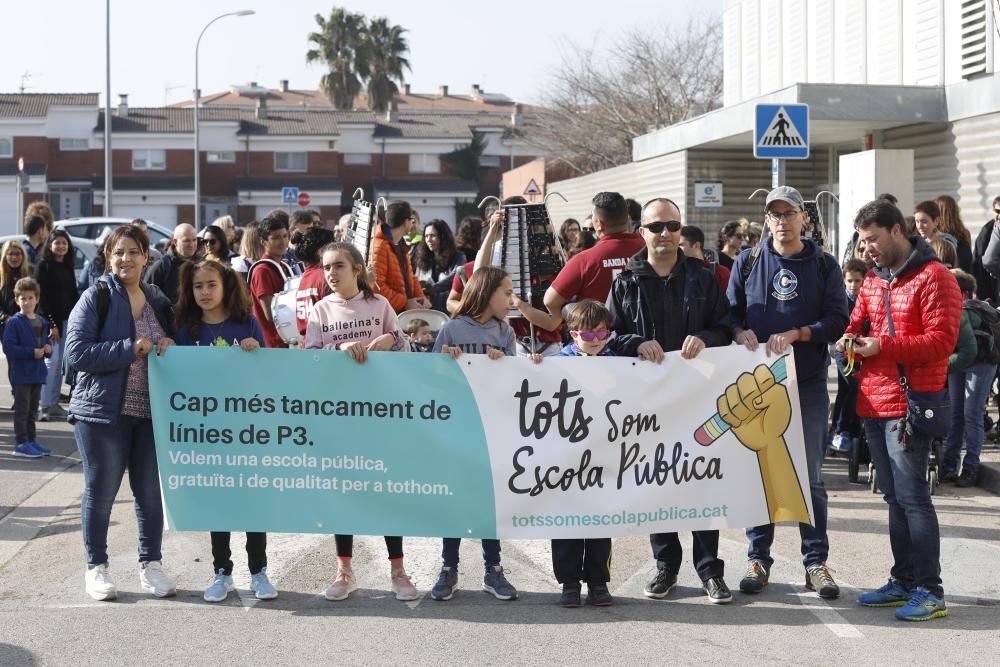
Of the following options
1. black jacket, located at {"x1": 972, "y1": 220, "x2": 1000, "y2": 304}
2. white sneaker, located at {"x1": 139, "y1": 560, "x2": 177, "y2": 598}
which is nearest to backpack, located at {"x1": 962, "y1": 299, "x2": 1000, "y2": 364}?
black jacket, located at {"x1": 972, "y1": 220, "x2": 1000, "y2": 304}

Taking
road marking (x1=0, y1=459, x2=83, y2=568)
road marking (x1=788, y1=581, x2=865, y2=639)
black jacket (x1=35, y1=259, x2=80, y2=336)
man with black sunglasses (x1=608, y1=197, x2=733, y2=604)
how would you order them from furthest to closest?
black jacket (x1=35, y1=259, x2=80, y2=336)
road marking (x1=0, y1=459, x2=83, y2=568)
man with black sunglasses (x1=608, y1=197, x2=733, y2=604)
road marking (x1=788, y1=581, x2=865, y2=639)

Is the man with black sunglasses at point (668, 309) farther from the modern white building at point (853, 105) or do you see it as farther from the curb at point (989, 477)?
the modern white building at point (853, 105)

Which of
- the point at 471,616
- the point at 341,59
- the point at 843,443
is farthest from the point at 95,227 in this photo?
the point at 341,59

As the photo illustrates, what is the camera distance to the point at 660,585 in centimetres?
700

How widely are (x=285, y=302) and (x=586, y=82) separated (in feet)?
140

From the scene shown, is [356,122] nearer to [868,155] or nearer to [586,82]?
[586,82]

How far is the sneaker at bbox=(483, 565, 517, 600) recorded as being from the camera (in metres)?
6.99

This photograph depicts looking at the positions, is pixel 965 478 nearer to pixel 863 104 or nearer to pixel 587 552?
pixel 587 552

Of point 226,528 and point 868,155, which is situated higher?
point 868,155

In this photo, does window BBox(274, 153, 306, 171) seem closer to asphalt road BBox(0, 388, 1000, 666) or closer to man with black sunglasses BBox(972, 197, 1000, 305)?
man with black sunglasses BBox(972, 197, 1000, 305)

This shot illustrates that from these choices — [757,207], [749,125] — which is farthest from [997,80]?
[757,207]

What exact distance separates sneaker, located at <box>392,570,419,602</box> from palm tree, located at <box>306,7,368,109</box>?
272 ft

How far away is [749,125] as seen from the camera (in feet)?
64.2

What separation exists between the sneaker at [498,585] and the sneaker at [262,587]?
112 cm
